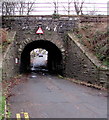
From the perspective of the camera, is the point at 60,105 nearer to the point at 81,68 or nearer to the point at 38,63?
the point at 81,68

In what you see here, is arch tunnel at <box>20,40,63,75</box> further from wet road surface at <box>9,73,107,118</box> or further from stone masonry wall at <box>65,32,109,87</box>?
wet road surface at <box>9,73,107,118</box>

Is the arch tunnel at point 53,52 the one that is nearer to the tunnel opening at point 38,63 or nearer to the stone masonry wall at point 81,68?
the stone masonry wall at point 81,68

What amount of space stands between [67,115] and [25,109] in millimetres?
1615

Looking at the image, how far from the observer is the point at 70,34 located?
1842cm

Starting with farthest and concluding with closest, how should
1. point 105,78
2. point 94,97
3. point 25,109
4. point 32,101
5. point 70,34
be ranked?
point 70,34
point 105,78
point 94,97
point 32,101
point 25,109

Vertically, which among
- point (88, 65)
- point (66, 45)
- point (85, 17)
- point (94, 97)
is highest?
point (85, 17)

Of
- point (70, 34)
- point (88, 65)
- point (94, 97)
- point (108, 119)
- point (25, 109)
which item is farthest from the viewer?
point (70, 34)

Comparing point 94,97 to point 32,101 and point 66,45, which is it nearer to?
point 32,101

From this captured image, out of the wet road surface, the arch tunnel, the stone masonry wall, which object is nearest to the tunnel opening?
the arch tunnel

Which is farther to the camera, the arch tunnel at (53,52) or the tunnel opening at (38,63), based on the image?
the tunnel opening at (38,63)

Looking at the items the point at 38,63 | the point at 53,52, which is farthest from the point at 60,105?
the point at 38,63

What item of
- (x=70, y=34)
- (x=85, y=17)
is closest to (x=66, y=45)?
(x=70, y=34)

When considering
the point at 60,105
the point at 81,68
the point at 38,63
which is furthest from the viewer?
the point at 38,63

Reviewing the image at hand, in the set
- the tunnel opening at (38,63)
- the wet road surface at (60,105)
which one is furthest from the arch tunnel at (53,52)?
the wet road surface at (60,105)
